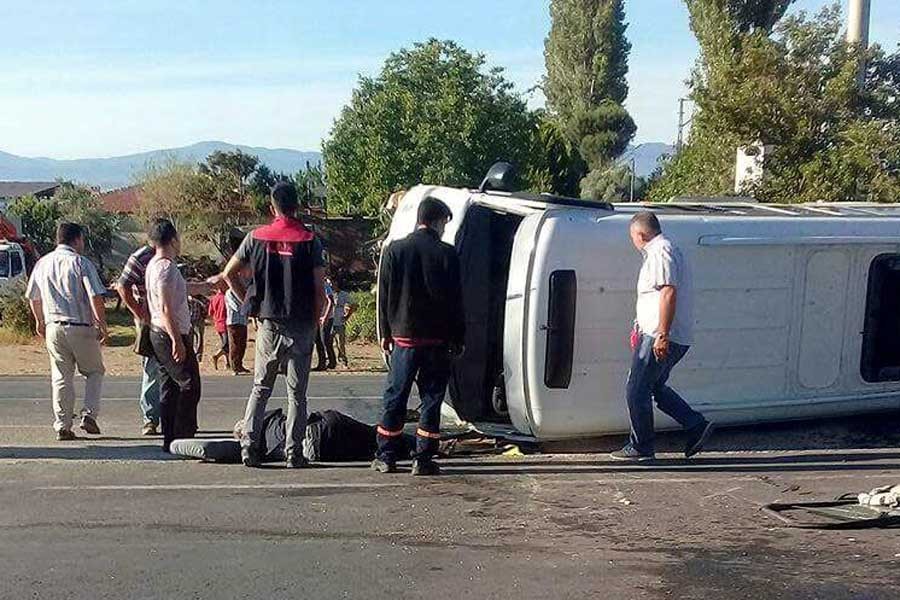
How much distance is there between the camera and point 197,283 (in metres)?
8.35

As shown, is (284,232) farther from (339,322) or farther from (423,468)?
(339,322)

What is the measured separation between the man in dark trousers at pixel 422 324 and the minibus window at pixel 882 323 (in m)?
3.48

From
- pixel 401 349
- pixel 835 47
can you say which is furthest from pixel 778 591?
pixel 835 47

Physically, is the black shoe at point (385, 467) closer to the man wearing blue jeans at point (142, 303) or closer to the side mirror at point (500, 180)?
the man wearing blue jeans at point (142, 303)

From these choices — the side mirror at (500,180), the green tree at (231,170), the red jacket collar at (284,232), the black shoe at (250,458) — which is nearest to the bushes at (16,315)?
the side mirror at (500,180)

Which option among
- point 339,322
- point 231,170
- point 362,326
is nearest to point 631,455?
point 339,322

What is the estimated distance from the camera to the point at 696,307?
7.64 meters

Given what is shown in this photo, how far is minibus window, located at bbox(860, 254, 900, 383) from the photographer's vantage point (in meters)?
8.20

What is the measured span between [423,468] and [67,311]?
10.8ft

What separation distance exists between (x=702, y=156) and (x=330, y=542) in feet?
52.0

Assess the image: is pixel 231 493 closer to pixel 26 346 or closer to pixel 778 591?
pixel 778 591

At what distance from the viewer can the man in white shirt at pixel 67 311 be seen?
817 cm

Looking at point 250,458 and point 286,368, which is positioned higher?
point 286,368

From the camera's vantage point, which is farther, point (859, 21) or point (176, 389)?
point (859, 21)
